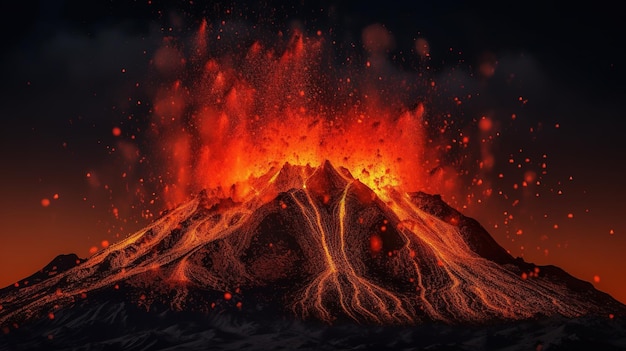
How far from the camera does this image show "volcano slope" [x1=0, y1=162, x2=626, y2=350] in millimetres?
77500

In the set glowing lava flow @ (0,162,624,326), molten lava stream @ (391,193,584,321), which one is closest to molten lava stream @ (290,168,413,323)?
glowing lava flow @ (0,162,624,326)

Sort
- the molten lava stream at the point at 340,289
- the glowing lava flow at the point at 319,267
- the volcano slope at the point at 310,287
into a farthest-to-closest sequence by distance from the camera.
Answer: the glowing lava flow at the point at 319,267
the molten lava stream at the point at 340,289
the volcano slope at the point at 310,287

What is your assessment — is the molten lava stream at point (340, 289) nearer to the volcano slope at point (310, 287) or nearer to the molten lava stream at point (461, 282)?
the volcano slope at point (310, 287)

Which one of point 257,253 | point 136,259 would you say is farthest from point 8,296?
point 257,253

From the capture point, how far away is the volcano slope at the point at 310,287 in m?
77.5

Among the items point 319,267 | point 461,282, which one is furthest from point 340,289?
point 461,282

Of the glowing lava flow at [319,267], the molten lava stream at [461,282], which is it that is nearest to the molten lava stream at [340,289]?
the glowing lava flow at [319,267]

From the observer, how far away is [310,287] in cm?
8700

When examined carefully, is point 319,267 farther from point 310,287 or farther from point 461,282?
point 461,282

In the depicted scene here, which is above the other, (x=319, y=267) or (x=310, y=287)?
(x=319, y=267)

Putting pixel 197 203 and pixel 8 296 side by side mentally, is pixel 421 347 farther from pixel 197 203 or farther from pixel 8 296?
pixel 8 296

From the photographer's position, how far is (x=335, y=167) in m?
119

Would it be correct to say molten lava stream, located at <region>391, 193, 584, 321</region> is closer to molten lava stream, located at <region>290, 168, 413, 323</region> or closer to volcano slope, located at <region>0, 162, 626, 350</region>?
volcano slope, located at <region>0, 162, 626, 350</region>

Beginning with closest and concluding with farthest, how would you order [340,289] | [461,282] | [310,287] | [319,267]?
[340,289], [310,287], [461,282], [319,267]
